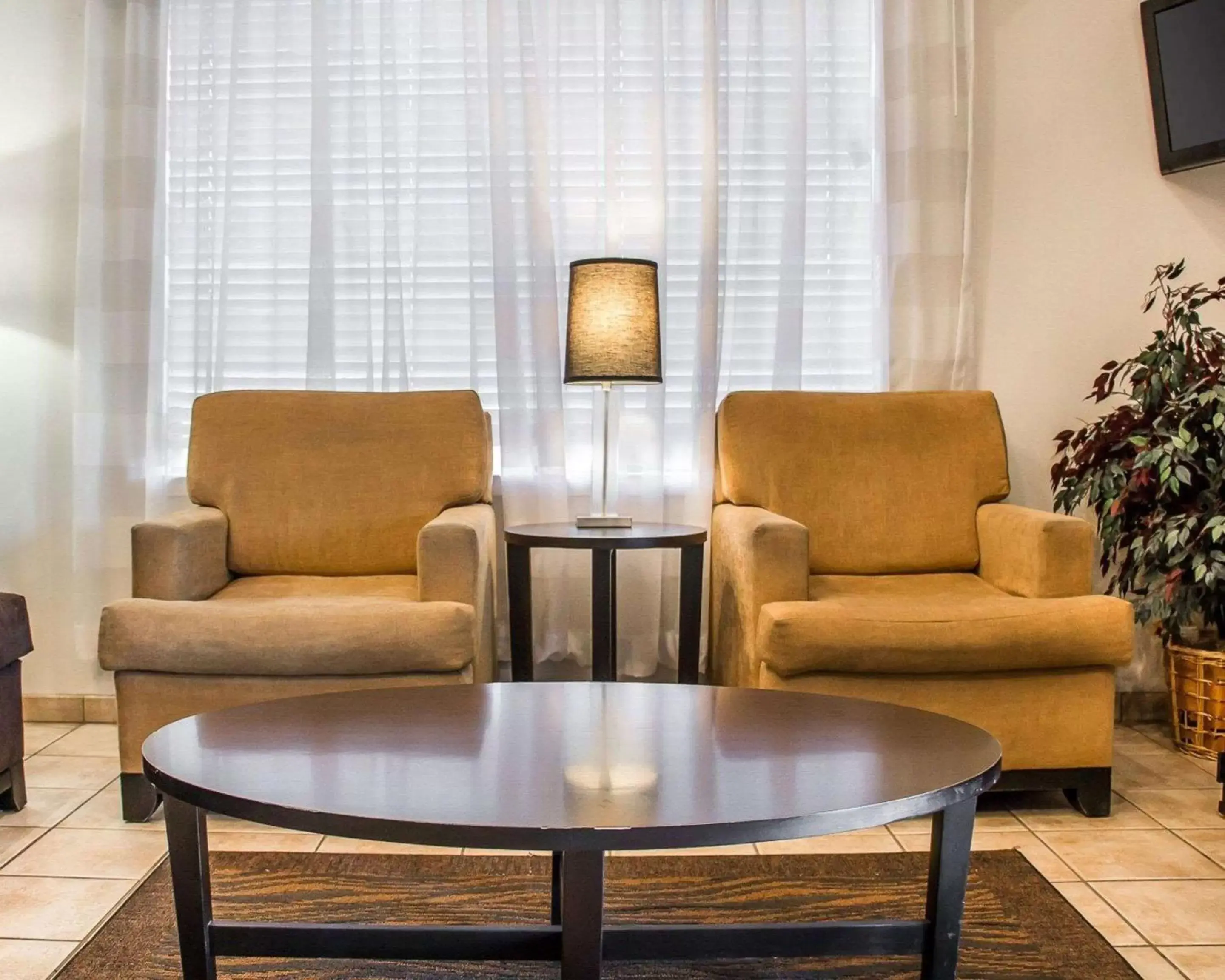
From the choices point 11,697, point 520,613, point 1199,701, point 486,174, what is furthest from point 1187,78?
point 11,697

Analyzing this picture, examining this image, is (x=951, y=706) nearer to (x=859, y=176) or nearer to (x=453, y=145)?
(x=859, y=176)

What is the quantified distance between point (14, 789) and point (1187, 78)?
11.6 feet

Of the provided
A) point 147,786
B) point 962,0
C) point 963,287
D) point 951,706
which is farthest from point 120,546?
point 962,0

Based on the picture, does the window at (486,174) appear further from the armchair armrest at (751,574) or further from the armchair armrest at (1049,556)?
the armchair armrest at (1049,556)

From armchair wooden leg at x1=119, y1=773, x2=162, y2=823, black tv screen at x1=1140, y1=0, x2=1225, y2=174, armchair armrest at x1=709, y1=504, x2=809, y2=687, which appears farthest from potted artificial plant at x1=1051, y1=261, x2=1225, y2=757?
armchair wooden leg at x1=119, y1=773, x2=162, y2=823

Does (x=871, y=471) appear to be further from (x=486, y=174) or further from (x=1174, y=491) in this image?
(x=486, y=174)

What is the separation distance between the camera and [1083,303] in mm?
3547

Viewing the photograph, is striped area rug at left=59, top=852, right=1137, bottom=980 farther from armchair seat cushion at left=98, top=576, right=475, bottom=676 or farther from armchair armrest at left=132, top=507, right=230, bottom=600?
armchair armrest at left=132, top=507, right=230, bottom=600

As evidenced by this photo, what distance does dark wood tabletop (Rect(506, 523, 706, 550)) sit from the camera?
286 cm

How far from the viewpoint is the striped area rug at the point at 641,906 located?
74.1 inches

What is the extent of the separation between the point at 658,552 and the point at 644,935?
6.66 feet

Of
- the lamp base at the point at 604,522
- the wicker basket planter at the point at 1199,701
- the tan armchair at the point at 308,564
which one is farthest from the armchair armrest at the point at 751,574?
the wicker basket planter at the point at 1199,701

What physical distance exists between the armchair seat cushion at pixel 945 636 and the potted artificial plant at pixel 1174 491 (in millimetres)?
517

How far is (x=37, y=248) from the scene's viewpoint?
348 centimetres
